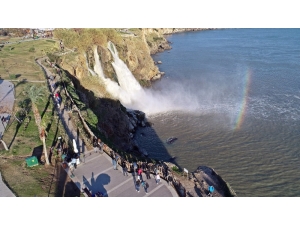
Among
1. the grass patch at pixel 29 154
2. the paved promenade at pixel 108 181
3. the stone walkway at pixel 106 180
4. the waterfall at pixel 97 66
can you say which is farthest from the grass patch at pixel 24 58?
the paved promenade at pixel 108 181


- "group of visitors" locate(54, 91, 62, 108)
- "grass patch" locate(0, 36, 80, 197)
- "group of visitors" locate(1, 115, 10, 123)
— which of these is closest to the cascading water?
"grass patch" locate(0, 36, 80, 197)

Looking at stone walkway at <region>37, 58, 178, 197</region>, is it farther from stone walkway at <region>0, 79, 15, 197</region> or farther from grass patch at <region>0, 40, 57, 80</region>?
grass patch at <region>0, 40, 57, 80</region>

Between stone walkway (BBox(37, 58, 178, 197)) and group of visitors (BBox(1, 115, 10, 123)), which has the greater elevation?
group of visitors (BBox(1, 115, 10, 123))

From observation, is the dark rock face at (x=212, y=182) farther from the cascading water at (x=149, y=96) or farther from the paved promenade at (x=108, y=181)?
the cascading water at (x=149, y=96)

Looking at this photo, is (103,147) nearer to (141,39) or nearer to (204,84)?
(204,84)

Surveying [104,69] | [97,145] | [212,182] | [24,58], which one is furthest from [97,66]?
[212,182]

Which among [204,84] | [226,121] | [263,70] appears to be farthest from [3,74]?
[263,70]

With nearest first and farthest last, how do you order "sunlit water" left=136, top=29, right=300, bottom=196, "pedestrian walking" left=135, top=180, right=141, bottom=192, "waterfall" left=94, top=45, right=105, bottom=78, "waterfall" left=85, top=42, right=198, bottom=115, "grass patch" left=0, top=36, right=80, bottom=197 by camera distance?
"grass patch" left=0, top=36, right=80, bottom=197 → "pedestrian walking" left=135, top=180, right=141, bottom=192 → "sunlit water" left=136, top=29, right=300, bottom=196 → "waterfall" left=94, top=45, right=105, bottom=78 → "waterfall" left=85, top=42, right=198, bottom=115
